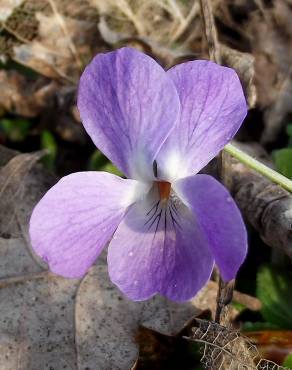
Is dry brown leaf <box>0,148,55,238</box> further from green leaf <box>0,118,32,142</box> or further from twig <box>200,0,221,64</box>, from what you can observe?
twig <box>200,0,221,64</box>

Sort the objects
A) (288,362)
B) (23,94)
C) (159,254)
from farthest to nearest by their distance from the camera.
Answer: (23,94) < (288,362) < (159,254)

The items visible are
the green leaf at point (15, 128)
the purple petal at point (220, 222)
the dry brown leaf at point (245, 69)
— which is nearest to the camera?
the purple petal at point (220, 222)

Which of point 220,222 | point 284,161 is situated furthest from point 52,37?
point 220,222

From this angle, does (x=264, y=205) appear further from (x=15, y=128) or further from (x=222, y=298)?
(x=15, y=128)

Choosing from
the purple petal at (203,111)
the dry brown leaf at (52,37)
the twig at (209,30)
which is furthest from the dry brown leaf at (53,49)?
the purple petal at (203,111)

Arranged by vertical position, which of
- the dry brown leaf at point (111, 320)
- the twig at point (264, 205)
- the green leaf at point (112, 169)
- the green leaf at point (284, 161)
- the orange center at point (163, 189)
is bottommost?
the dry brown leaf at point (111, 320)

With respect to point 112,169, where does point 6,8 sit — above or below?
above

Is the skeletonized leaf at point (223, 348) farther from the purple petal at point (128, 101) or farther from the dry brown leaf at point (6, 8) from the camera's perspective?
the dry brown leaf at point (6, 8)
